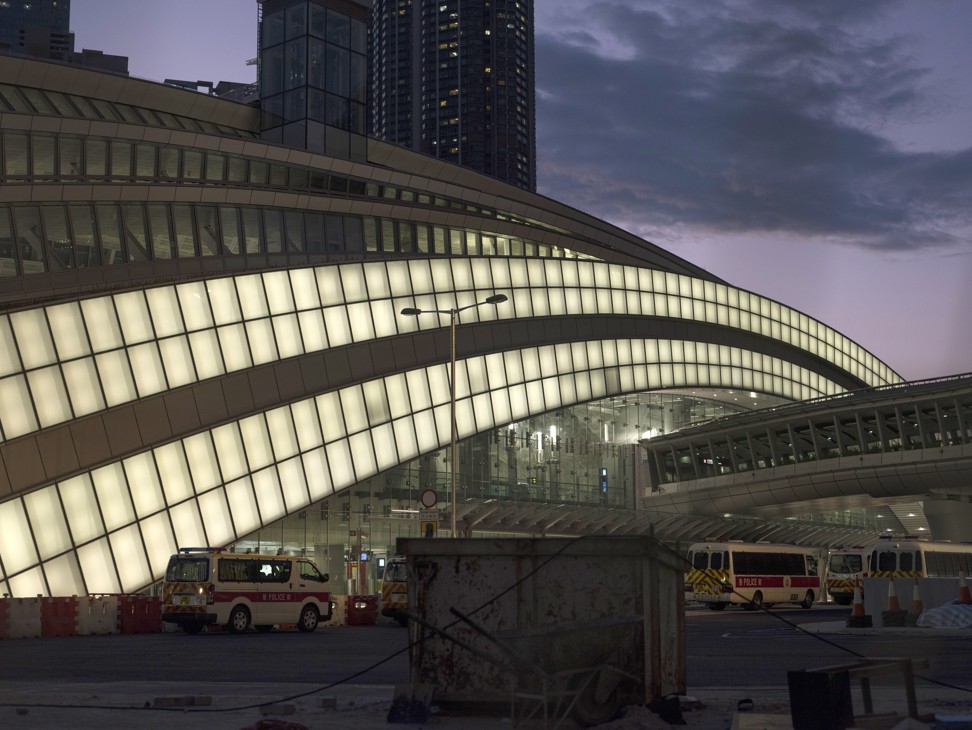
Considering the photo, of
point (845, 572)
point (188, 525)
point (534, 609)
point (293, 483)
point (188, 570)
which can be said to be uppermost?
point (293, 483)

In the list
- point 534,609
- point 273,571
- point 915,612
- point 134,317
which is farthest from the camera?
point 134,317

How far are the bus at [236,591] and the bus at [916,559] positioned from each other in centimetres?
3044

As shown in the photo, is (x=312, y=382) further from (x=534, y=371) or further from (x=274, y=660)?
(x=274, y=660)

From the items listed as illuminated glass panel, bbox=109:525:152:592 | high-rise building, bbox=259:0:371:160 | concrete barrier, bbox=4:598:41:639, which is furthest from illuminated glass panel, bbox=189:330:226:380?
high-rise building, bbox=259:0:371:160

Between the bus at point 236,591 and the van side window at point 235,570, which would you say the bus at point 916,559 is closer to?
the bus at point 236,591

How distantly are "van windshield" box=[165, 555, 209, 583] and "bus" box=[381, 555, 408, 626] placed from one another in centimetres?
750

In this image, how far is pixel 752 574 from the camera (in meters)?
60.4

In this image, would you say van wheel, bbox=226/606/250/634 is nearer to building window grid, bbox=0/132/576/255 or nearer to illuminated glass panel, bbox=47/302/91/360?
illuminated glass panel, bbox=47/302/91/360

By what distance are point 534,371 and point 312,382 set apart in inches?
604

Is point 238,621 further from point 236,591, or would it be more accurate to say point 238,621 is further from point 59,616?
point 59,616

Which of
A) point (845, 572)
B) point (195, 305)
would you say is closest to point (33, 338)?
point (195, 305)

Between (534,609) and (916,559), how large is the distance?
49.1 m

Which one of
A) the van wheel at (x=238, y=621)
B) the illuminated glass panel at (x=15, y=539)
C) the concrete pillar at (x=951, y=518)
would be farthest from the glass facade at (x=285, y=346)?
the concrete pillar at (x=951, y=518)

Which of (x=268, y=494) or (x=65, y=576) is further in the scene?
(x=268, y=494)
